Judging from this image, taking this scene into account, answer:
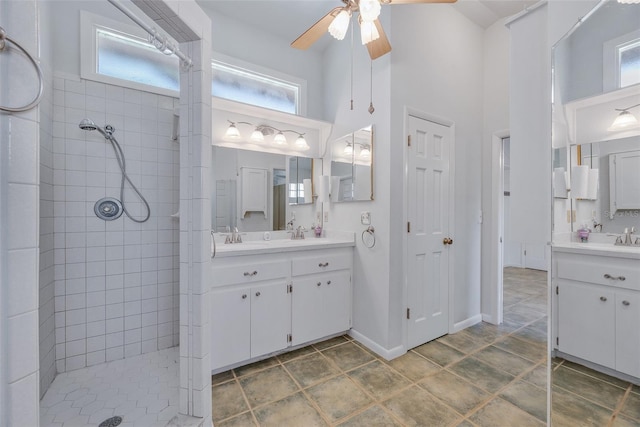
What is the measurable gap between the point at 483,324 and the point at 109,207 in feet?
12.2

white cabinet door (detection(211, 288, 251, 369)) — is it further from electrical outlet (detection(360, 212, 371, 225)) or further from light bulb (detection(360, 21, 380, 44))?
light bulb (detection(360, 21, 380, 44))

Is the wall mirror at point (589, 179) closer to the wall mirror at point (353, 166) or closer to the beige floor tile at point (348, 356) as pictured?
the beige floor tile at point (348, 356)

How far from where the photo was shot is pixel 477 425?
1.48m

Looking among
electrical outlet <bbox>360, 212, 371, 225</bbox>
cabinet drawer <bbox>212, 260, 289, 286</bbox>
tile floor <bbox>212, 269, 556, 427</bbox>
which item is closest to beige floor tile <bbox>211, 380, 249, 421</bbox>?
tile floor <bbox>212, 269, 556, 427</bbox>

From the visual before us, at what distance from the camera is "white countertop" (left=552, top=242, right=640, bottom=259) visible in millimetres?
1027

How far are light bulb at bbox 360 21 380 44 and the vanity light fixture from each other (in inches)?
51.8

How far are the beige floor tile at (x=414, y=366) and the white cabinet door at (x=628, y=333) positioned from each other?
1.17m

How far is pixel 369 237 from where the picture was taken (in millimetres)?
2365

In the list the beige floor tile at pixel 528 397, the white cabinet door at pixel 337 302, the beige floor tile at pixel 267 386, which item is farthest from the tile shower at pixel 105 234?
the beige floor tile at pixel 528 397

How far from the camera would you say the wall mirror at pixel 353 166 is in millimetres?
2381

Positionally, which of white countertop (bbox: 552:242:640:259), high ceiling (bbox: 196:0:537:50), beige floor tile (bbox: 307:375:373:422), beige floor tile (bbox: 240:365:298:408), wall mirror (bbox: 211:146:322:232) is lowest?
beige floor tile (bbox: 240:365:298:408)

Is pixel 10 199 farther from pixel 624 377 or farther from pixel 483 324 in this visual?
pixel 483 324

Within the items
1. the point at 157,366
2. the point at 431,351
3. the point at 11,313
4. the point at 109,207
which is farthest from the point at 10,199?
the point at 431,351

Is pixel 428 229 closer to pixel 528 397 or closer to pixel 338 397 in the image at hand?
pixel 528 397
